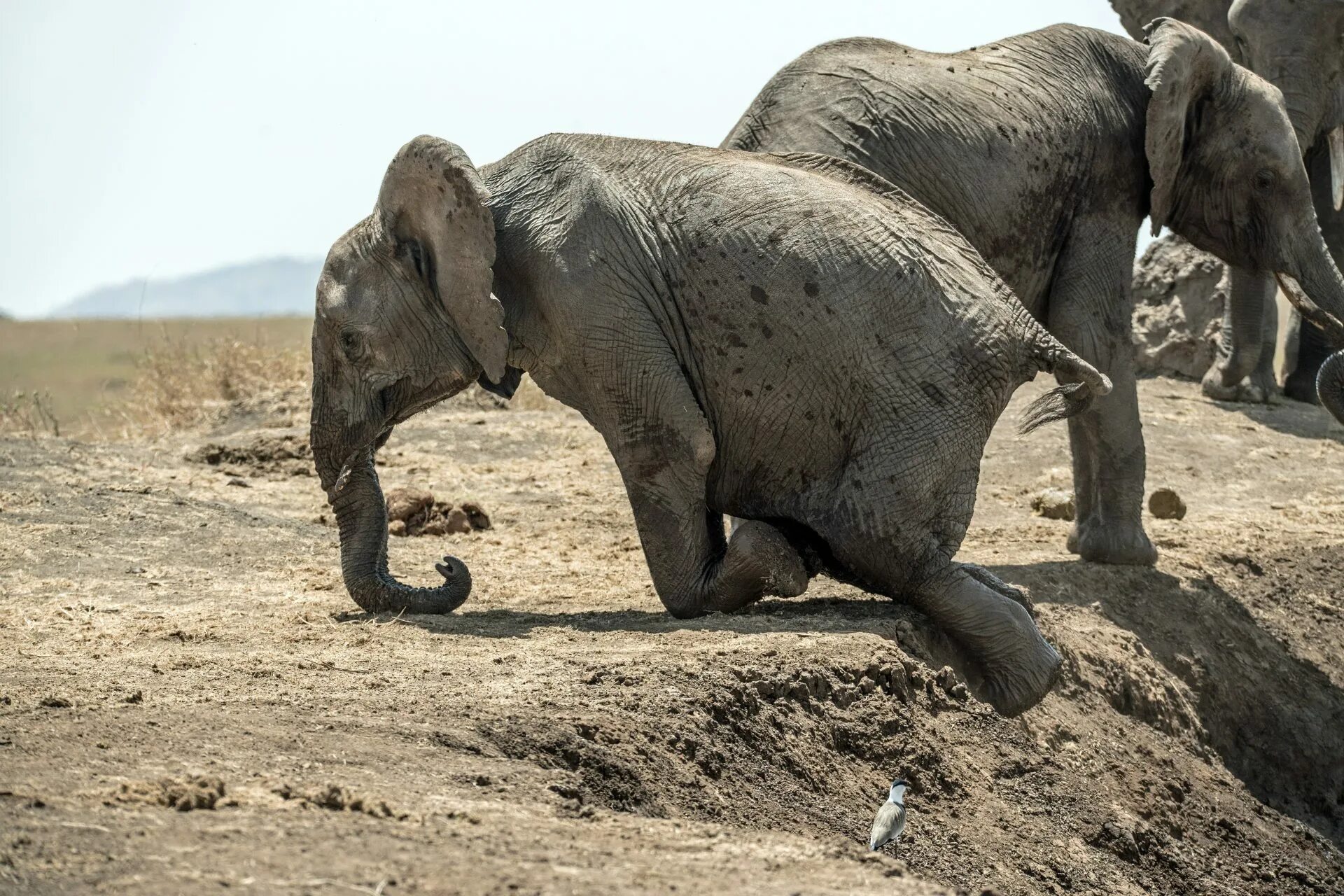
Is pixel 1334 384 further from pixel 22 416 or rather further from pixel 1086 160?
pixel 22 416

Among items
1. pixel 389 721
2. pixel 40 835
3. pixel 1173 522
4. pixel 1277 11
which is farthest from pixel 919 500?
pixel 1277 11

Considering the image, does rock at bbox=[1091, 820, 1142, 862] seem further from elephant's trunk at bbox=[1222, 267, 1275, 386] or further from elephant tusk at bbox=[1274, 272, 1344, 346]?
elephant's trunk at bbox=[1222, 267, 1275, 386]

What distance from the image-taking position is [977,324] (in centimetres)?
627

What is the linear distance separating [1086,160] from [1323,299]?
1.55 metres

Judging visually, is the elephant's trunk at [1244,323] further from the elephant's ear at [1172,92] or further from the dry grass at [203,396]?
the dry grass at [203,396]

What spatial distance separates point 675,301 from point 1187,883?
107 inches

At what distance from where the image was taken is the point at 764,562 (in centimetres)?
636

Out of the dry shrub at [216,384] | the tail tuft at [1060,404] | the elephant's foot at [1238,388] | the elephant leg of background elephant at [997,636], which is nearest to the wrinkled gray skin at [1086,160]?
the tail tuft at [1060,404]

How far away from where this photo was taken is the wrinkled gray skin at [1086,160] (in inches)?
300

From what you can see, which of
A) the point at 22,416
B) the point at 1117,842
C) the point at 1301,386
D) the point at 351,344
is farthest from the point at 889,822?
the point at 1301,386

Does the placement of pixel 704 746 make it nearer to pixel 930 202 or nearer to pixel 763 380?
pixel 763 380

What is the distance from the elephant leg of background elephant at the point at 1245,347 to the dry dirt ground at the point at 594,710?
2114 mm

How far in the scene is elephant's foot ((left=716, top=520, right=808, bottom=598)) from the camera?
636 cm

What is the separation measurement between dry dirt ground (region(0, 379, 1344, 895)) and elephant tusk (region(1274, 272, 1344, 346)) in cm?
125
